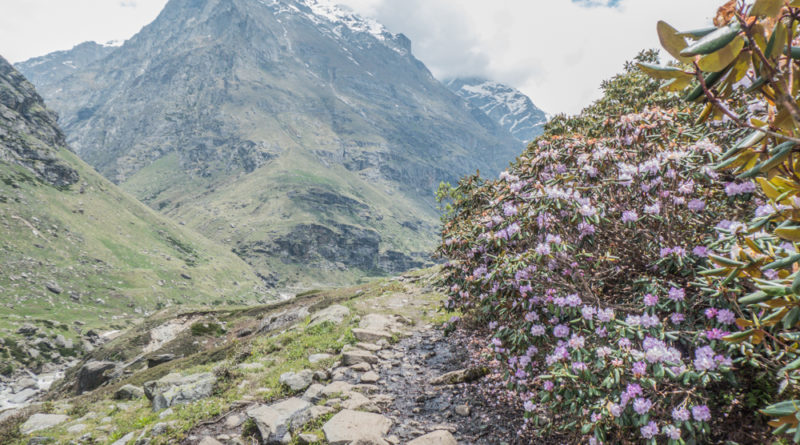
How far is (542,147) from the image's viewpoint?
7.49 meters

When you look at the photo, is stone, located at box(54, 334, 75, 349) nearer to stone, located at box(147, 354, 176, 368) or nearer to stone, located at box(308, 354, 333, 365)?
stone, located at box(147, 354, 176, 368)

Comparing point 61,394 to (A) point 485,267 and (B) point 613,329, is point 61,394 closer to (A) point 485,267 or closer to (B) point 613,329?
(A) point 485,267

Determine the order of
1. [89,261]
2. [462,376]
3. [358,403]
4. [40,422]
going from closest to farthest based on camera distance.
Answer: [358,403] < [462,376] < [40,422] < [89,261]

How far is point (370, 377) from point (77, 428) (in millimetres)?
9513

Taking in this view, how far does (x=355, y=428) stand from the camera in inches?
257

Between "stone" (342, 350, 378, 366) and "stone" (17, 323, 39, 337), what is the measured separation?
80265 millimetres

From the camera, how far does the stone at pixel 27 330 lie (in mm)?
60506

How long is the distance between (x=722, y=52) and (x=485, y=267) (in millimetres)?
5293

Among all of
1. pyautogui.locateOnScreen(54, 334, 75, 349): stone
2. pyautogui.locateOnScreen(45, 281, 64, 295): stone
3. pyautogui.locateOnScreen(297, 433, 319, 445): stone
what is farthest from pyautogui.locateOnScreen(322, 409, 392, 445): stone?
pyautogui.locateOnScreen(45, 281, 64, 295): stone

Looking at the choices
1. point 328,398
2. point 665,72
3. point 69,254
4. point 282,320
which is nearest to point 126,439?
point 328,398

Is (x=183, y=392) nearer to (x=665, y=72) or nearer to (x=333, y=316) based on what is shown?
(x=333, y=316)

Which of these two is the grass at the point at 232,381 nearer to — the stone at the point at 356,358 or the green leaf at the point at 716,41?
→ the stone at the point at 356,358

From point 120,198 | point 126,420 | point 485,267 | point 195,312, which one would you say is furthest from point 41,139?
point 485,267

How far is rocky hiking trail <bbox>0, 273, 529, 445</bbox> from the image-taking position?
21.8ft
